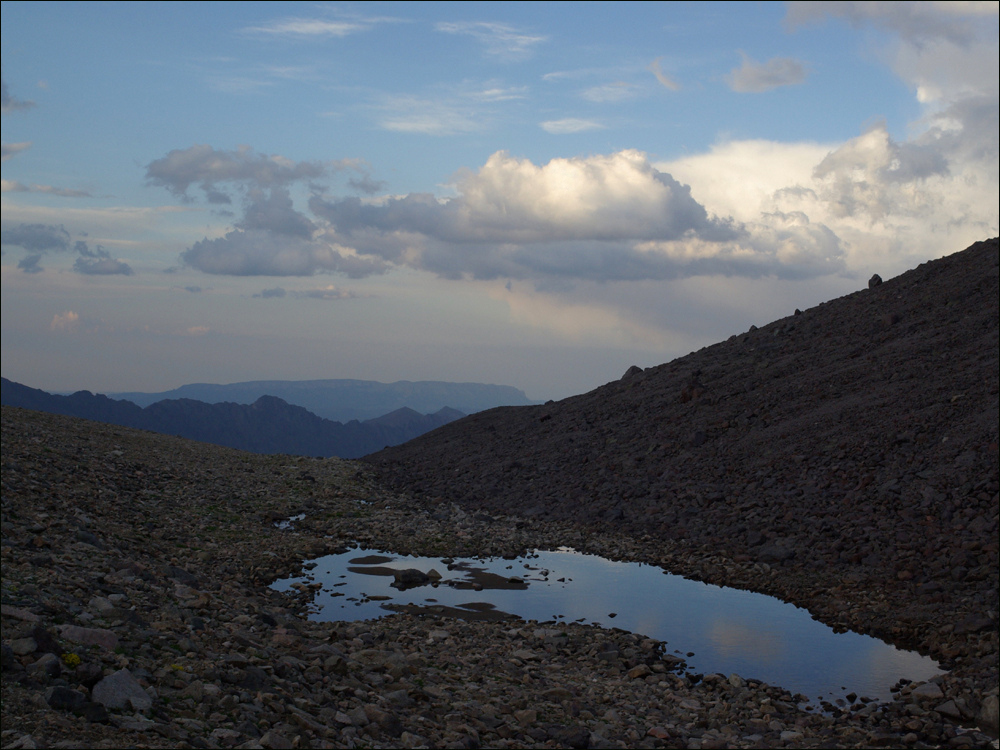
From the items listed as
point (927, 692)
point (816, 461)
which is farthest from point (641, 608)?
point (816, 461)

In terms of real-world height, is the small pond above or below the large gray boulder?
below

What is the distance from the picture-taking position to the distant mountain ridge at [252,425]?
130125mm

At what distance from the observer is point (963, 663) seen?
12.6 meters

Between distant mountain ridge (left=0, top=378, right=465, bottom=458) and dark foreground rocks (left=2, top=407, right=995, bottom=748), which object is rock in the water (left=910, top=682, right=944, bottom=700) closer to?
dark foreground rocks (left=2, top=407, right=995, bottom=748)

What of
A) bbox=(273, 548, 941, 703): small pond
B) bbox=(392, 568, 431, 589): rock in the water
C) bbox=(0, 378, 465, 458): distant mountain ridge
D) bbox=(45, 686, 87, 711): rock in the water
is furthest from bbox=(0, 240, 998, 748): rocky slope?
bbox=(0, 378, 465, 458): distant mountain ridge

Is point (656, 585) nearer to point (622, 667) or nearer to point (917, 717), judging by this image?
point (622, 667)

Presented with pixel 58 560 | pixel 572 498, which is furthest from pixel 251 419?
pixel 58 560

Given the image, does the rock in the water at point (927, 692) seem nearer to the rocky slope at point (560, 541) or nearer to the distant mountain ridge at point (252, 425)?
the rocky slope at point (560, 541)

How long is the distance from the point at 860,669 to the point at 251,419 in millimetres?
155146

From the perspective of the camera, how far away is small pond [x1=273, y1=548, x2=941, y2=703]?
12.9 meters

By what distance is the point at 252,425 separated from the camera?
154875 mm

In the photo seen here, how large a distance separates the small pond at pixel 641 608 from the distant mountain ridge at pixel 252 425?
113 metres

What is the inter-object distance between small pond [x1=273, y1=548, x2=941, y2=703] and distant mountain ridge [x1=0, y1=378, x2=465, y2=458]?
11270 centimetres

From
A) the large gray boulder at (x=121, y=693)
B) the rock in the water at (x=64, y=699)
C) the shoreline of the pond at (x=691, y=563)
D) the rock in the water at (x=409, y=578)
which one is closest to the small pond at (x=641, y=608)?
the rock in the water at (x=409, y=578)
